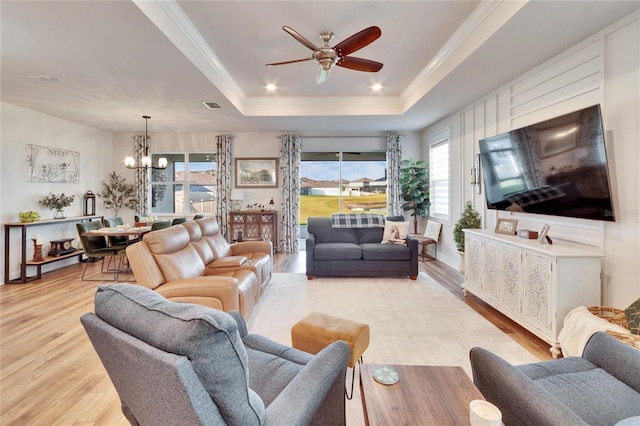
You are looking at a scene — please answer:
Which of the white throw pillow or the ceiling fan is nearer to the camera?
the ceiling fan

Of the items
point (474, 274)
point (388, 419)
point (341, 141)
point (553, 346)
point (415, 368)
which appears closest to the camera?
point (388, 419)

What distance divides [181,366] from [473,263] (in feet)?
12.3

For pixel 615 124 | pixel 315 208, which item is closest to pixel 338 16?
pixel 615 124

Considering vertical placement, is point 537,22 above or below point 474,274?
above

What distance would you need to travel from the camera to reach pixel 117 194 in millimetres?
6977

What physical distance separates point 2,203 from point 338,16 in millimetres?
5673

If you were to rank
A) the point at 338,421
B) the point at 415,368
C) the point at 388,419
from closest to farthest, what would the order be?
1. the point at 388,419
2. the point at 338,421
3. the point at 415,368

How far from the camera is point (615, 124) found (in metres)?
2.52

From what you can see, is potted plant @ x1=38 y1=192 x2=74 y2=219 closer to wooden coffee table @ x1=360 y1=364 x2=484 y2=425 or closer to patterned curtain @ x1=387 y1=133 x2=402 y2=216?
wooden coffee table @ x1=360 y1=364 x2=484 y2=425

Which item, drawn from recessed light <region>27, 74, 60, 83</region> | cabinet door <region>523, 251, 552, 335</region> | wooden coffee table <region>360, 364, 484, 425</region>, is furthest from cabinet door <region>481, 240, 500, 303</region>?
recessed light <region>27, 74, 60, 83</region>

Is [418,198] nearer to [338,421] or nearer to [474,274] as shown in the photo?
[474,274]

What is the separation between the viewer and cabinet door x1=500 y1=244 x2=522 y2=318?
287cm

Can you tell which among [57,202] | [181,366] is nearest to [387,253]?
[181,366]

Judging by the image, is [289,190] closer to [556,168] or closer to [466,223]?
[466,223]
